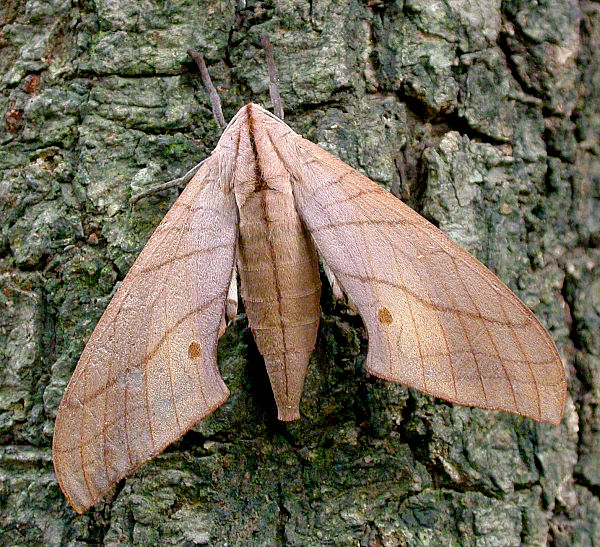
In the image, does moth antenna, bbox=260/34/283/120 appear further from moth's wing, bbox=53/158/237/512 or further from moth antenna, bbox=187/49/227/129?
moth's wing, bbox=53/158/237/512

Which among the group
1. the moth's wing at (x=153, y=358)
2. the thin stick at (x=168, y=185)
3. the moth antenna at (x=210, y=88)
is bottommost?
the moth's wing at (x=153, y=358)

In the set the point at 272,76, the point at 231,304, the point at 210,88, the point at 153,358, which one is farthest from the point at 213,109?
the point at 153,358

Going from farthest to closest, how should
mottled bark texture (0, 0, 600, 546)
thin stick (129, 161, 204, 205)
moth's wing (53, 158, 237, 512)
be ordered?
thin stick (129, 161, 204, 205)
mottled bark texture (0, 0, 600, 546)
moth's wing (53, 158, 237, 512)

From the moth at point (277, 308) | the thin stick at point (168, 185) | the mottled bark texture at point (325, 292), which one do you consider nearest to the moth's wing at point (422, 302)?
the moth at point (277, 308)

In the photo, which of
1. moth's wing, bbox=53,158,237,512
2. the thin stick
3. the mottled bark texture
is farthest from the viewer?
the thin stick

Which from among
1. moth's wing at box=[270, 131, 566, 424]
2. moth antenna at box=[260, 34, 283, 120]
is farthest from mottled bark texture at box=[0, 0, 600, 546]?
moth's wing at box=[270, 131, 566, 424]

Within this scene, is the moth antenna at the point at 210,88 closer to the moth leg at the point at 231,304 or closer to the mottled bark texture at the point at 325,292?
the mottled bark texture at the point at 325,292

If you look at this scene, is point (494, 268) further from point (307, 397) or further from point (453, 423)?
point (307, 397)

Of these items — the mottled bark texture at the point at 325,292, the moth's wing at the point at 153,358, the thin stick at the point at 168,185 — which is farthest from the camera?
the thin stick at the point at 168,185
